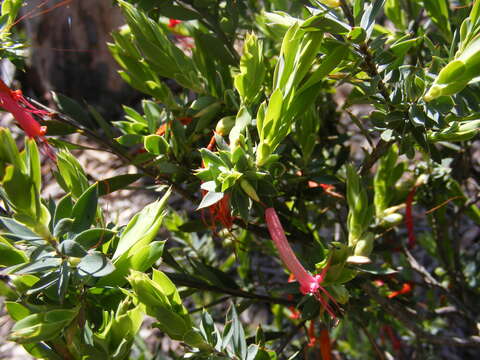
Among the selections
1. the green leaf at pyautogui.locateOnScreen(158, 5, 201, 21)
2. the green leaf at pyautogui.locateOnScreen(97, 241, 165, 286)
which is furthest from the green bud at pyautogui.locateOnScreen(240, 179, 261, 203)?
the green leaf at pyautogui.locateOnScreen(158, 5, 201, 21)

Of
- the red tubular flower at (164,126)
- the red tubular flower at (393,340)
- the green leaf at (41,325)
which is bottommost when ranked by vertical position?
the red tubular flower at (393,340)

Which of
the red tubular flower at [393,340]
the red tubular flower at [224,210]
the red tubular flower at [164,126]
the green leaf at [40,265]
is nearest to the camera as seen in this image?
the green leaf at [40,265]

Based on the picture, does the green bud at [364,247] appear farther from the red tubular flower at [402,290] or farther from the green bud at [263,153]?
the red tubular flower at [402,290]

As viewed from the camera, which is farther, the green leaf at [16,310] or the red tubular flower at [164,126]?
the red tubular flower at [164,126]

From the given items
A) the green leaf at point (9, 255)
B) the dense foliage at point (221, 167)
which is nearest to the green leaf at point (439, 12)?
the dense foliage at point (221, 167)

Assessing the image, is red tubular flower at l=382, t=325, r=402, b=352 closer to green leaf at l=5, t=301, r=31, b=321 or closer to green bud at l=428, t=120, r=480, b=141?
green bud at l=428, t=120, r=480, b=141

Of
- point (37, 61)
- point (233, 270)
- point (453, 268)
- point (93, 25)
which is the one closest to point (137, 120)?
point (453, 268)

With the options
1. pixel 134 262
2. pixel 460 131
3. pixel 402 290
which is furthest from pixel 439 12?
pixel 134 262

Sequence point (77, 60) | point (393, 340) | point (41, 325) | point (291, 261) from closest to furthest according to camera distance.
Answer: point (41, 325) → point (291, 261) → point (393, 340) → point (77, 60)

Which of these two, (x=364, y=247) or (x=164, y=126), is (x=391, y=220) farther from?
(x=164, y=126)
